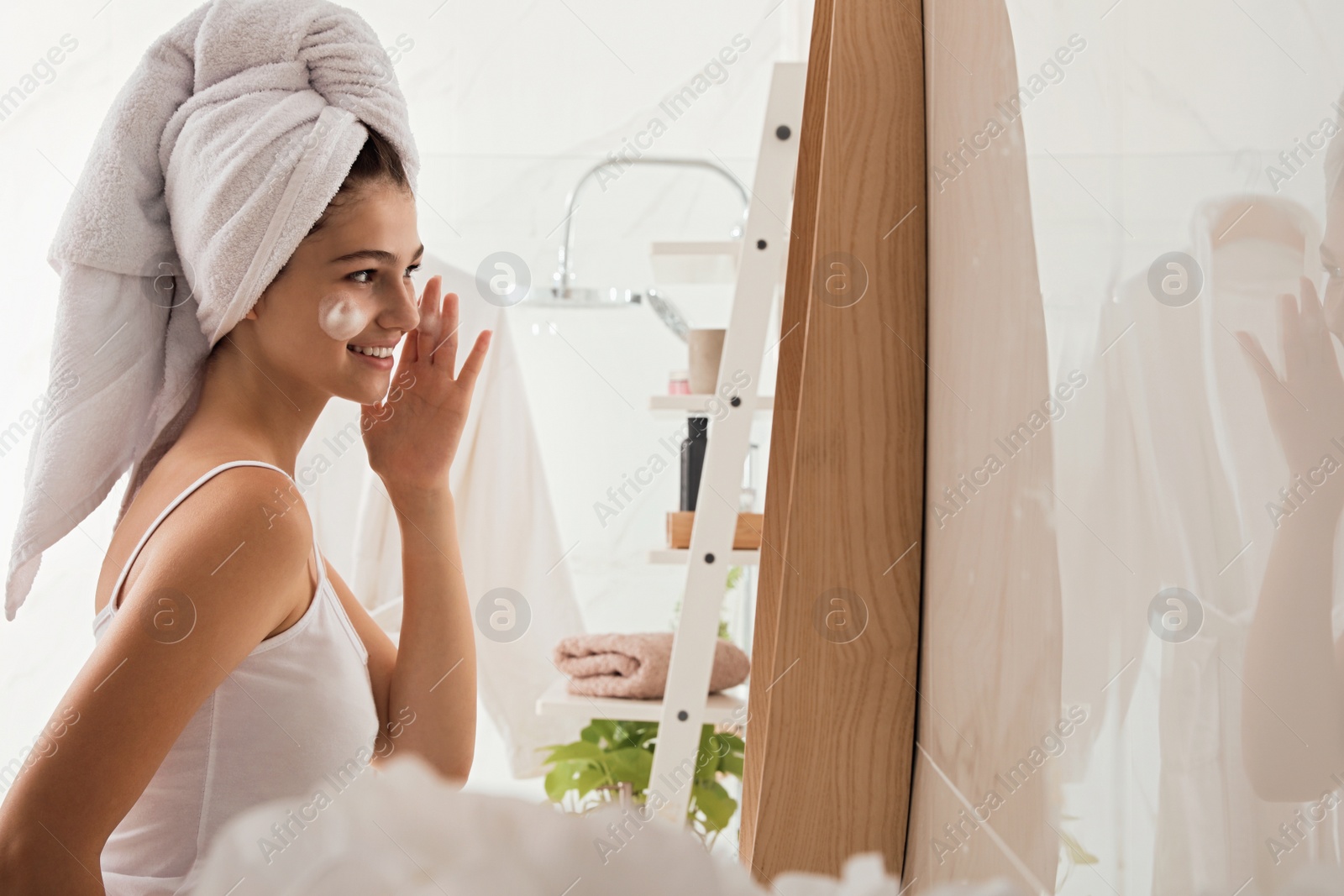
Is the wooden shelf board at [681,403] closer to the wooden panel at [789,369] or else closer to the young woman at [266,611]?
the young woman at [266,611]

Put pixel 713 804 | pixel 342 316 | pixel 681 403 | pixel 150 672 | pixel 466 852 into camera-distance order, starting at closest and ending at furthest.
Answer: pixel 466 852 → pixel 150 672 → pixel 342 316 → pixel 681 403 → pixel 713 804

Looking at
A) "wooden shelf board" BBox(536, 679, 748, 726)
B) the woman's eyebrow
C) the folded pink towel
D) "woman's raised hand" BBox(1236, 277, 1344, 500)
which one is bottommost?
"wooden shelf board" BBox(536, 679, 748, 726)

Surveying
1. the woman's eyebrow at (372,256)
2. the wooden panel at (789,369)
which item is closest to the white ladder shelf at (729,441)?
the woman's eyebrow at (372,256)

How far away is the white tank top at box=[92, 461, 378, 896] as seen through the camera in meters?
0.60

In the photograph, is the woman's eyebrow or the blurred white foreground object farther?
the woman's eyebrow

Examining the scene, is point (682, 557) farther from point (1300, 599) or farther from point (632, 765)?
point (1300, 599)

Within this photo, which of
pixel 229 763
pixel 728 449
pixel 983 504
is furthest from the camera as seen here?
pixel 728 449

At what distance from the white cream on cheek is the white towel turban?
6 centimetres

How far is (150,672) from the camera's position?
0.48 metres

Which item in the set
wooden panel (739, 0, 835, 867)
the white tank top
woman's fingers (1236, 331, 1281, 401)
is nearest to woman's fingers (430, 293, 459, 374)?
the white tank top

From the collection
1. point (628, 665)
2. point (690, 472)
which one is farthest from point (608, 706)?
point (690, 472)

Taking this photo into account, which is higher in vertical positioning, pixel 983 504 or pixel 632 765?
pixel 983 504

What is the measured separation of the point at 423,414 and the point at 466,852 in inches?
30.3

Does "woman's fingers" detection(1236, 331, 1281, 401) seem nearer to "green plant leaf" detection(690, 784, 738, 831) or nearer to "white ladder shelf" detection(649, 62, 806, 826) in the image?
"white ladder shelf" detection(649, 62, 806, 826)
